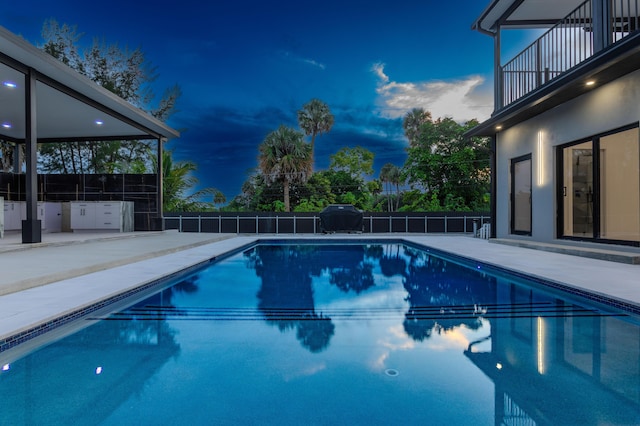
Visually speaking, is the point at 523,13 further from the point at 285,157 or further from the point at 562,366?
the point at 285,157

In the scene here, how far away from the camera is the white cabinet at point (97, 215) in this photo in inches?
416

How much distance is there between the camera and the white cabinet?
34.7ft

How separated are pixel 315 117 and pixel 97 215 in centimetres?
1661

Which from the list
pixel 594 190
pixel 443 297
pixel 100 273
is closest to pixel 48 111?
pixel 100 273

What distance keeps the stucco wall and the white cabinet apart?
408 inches

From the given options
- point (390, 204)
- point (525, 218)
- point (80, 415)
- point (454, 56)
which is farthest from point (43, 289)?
point (454, 56)

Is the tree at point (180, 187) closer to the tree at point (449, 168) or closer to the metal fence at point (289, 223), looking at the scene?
the metal fence at point (289, 223)

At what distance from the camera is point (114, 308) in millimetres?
3498

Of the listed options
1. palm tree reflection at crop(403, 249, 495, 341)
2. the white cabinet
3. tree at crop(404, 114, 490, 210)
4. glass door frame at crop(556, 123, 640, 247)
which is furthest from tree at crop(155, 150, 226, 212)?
glass door frame at crop(556, 123, 640, 247)

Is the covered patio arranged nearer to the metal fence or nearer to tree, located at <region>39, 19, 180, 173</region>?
the metal fence

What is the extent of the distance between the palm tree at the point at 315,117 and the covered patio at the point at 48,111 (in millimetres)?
14627

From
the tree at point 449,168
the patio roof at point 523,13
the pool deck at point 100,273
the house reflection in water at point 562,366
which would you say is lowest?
the house reflection in water at point 562,366

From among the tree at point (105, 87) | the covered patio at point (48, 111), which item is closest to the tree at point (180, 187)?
the tree at point (105, 87)

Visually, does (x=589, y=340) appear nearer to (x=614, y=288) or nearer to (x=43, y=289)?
(x=614, y=288)
